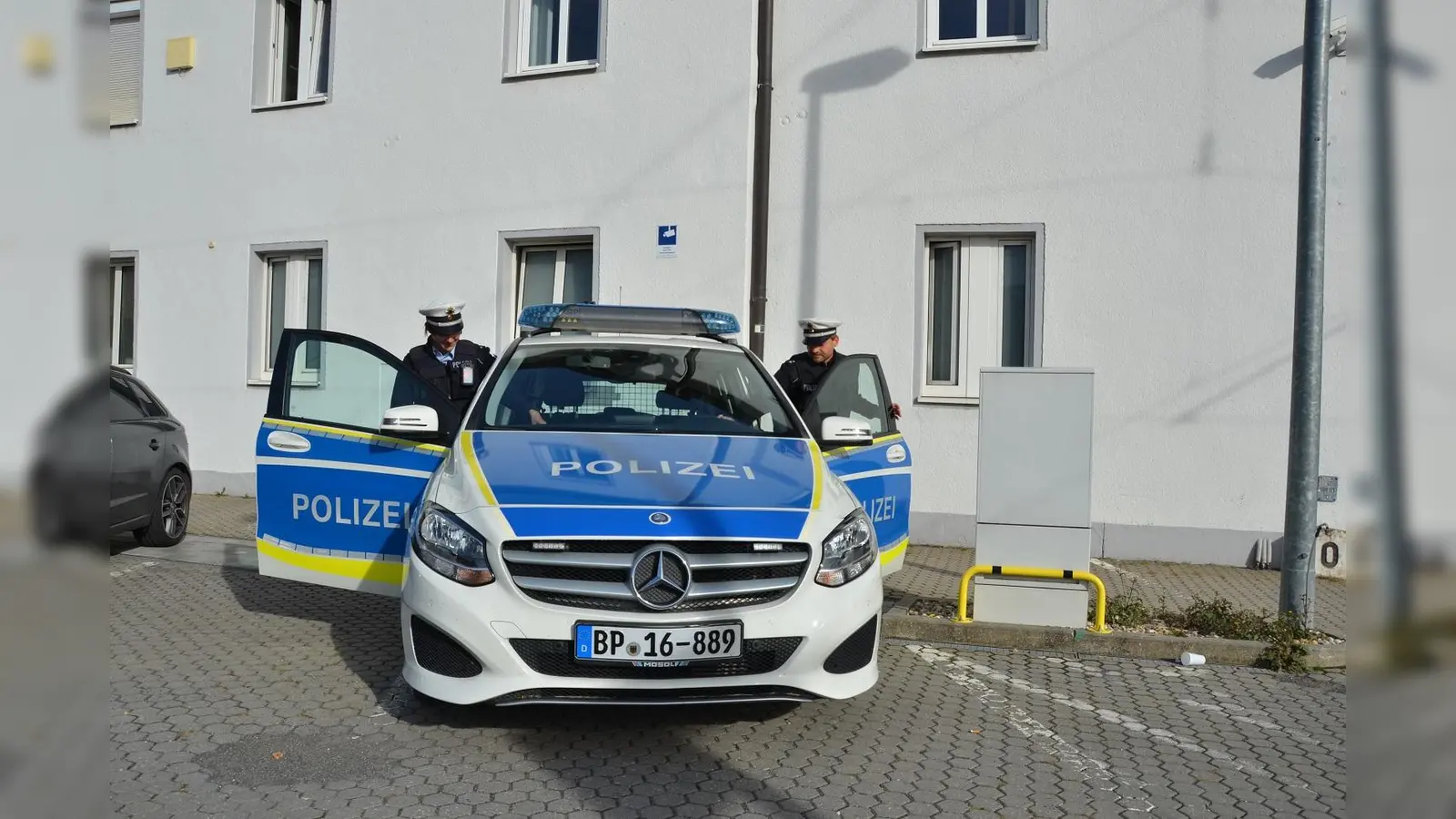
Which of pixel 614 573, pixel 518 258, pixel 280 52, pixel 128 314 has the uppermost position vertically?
pixel 280 52

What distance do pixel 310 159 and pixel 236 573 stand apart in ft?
19.8

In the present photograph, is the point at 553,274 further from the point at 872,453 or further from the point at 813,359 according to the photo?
the point at 872,453

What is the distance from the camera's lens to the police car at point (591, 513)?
3.96 metres

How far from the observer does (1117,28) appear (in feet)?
31.9

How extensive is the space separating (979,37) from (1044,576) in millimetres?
5864

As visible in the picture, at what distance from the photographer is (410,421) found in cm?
514

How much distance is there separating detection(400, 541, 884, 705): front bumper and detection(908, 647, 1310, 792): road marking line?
142cm

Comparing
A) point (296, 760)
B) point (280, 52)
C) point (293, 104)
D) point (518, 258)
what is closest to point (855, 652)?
point (296, 760)

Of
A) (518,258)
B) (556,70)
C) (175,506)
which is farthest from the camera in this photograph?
(518,258)

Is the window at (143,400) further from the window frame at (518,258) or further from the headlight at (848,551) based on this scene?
the headlight at (848,551)

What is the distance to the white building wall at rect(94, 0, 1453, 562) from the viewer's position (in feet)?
30.9

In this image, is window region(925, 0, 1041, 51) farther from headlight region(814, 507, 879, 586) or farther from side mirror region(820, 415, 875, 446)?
headlight region(814, 507, 879, 586)
